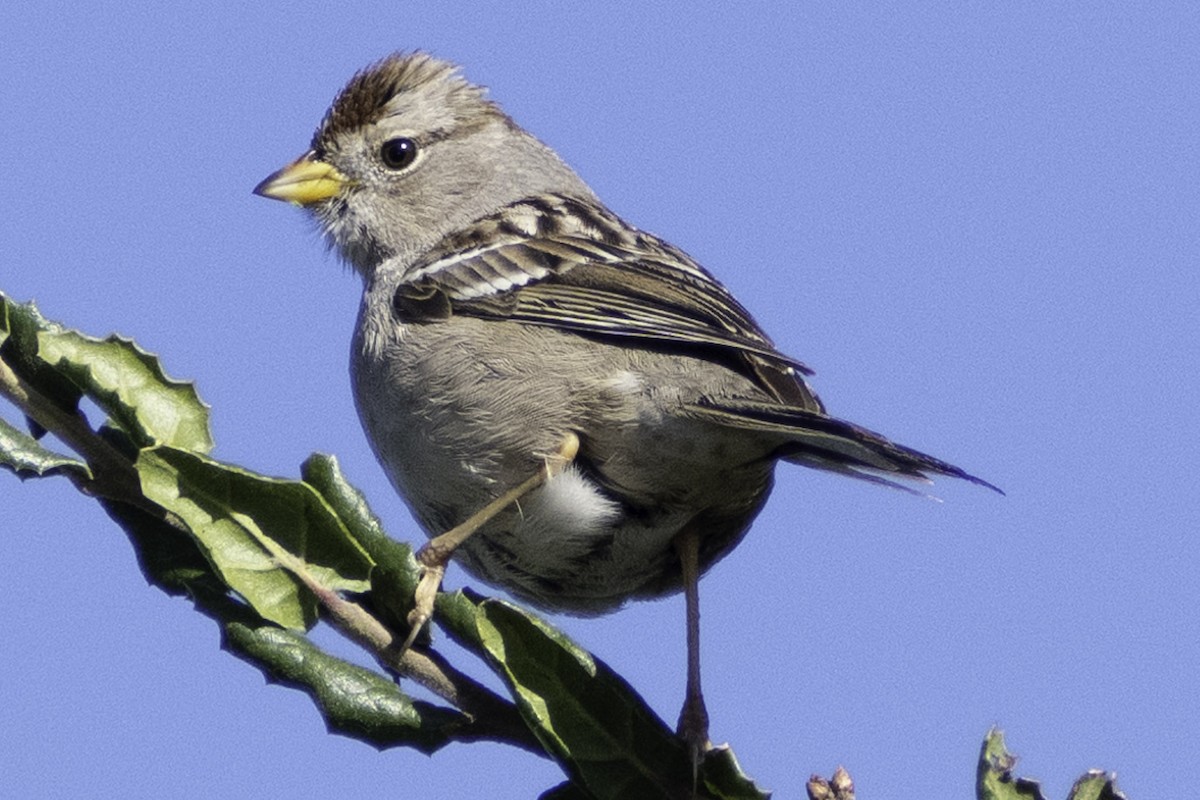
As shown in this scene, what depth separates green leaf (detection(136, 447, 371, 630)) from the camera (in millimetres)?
2393

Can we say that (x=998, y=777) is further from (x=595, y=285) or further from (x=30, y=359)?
(x=595, y=285)

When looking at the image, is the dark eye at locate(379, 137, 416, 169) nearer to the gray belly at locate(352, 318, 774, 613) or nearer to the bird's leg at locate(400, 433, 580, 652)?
the gray belly at locate(352, 318, 774, 613)

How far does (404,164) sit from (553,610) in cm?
176

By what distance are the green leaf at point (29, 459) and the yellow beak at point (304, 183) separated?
275cm

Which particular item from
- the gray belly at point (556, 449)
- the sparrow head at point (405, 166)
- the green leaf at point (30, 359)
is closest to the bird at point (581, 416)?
the gray belly at point (556, 449)

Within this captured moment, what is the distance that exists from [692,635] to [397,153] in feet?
7.15

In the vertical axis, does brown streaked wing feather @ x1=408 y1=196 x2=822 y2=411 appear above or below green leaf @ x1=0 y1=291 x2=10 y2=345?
above

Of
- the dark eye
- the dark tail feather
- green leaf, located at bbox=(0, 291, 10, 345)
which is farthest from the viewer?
the dark eye

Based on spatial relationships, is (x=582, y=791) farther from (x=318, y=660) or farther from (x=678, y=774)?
(x=318, y=660)

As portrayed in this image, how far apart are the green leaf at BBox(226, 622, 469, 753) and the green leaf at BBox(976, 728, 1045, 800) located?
839mm

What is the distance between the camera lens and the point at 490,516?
400 cm

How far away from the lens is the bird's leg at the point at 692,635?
356 centimetres

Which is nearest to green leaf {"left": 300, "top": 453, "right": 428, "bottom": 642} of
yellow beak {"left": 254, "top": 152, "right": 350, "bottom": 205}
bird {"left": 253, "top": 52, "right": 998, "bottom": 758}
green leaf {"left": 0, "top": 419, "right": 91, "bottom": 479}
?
green leaf {"left": 0, "top": 419, "right": 91, "bottom": 479}

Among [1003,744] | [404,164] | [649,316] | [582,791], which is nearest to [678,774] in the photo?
[582,791]
